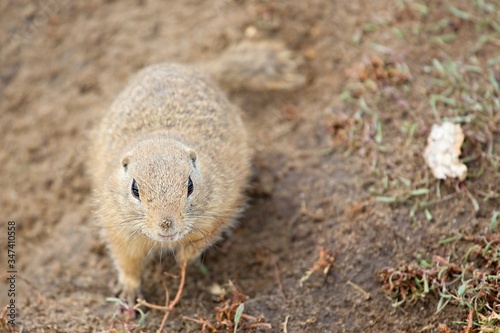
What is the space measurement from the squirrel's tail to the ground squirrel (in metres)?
0.08

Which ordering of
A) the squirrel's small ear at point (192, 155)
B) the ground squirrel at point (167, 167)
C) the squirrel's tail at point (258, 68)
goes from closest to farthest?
1. the ground squirrel at point (167, 167)
2. the squirrel's small ear at point (192, 155)
3. the squirrel's tail at point (258, 68)

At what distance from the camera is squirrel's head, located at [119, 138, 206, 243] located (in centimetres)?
429

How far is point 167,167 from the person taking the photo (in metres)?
4.51

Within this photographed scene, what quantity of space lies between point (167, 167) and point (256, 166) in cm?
196

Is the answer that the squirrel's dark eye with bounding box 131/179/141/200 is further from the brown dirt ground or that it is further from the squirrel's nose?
the brown dirt ground

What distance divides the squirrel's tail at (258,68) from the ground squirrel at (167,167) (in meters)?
0.08

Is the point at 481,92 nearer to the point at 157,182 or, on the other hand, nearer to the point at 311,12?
the point at 311,12

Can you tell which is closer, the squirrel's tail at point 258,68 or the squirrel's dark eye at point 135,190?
the squirrel's dark eye at point 135,190

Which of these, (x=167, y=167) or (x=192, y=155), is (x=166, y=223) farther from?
(x=192, y=155)

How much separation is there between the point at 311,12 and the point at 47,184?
12.3 ft

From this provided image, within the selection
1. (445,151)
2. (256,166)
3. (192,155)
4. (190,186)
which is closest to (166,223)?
(190,186)

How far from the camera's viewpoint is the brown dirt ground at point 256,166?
16.0 feet

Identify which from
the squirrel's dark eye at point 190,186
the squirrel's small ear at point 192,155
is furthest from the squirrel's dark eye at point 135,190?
the squirrel's small ear at point 192,155

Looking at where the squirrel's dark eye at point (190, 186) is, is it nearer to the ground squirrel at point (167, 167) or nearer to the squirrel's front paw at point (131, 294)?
the ground squirrel at point (167, 167)
